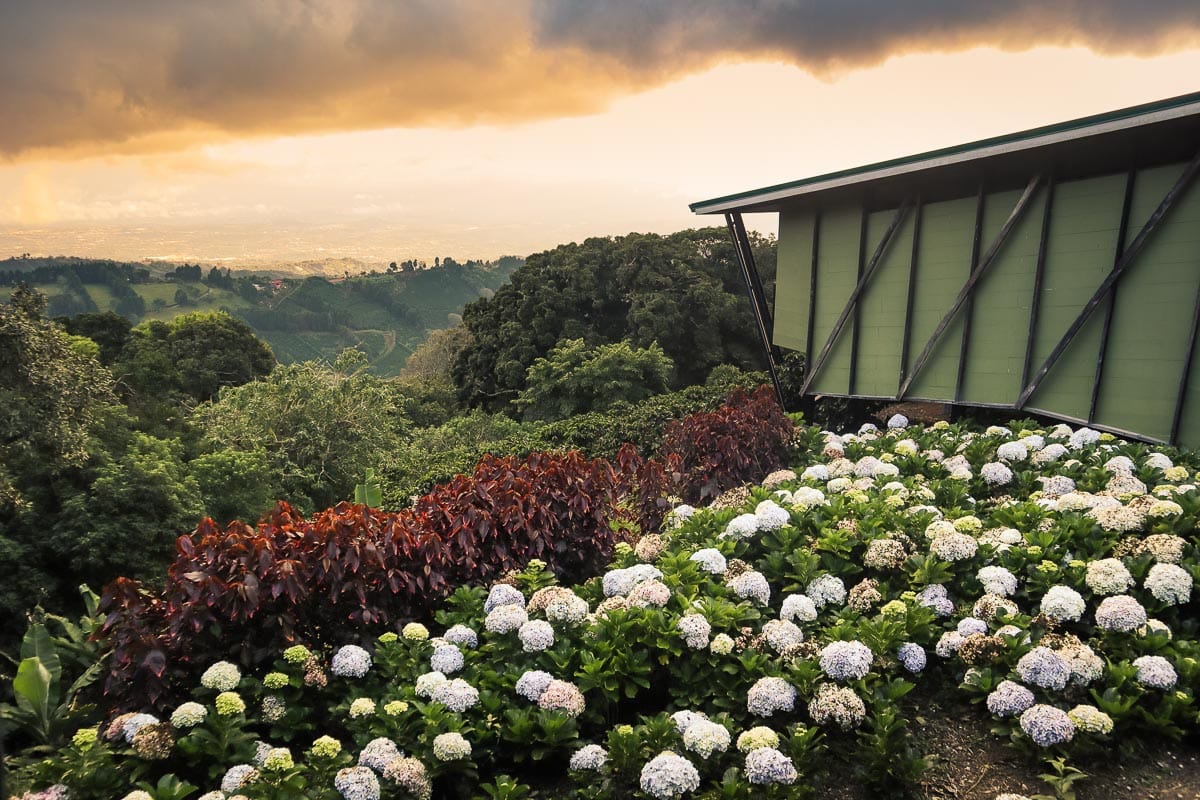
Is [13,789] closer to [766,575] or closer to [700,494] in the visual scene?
[766,575]

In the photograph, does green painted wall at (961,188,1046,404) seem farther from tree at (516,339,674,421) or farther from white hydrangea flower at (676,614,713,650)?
tree at (516,339,674,421)

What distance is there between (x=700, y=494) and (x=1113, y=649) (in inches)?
151

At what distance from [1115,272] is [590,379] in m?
18.0

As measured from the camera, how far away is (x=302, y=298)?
3209 inches

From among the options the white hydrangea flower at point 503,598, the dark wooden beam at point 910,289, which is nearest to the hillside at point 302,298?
the dark wooden beam at point 910,289

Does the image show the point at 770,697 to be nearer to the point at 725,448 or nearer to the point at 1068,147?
the point at 725,448

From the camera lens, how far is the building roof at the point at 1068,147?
769 cm

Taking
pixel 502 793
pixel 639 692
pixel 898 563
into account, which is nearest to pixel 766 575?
pixel 898 563

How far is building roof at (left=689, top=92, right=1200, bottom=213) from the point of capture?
7691mm

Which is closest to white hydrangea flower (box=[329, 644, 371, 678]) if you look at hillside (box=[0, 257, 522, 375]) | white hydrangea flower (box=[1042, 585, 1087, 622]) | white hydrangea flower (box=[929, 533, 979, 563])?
white hydrangea flower (box=[929, 533, 979, 563])

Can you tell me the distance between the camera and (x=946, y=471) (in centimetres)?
691

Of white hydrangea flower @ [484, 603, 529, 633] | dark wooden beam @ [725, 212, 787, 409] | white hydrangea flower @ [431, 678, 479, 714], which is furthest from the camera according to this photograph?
dark wooden beam @ [725, 212, 787, 409]

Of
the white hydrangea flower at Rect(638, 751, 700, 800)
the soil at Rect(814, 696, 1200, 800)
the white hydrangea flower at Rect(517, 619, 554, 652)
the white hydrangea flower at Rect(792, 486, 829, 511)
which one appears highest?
the white hydrangea flower at Rect(792, 486, 829, 511)

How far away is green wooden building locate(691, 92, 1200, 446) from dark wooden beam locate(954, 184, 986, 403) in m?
0.02
